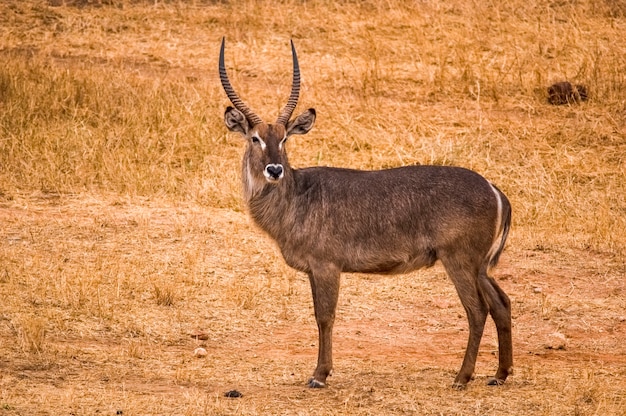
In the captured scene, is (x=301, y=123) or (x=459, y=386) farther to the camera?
(x=301, y=123)

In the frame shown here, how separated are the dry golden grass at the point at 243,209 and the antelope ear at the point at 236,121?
5.56 feet

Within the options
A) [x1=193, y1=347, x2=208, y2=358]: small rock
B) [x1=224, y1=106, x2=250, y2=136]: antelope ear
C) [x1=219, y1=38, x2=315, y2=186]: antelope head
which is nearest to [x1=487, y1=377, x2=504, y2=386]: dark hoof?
[x1=219, y1=38, x2=315, y2=186]: antelope head

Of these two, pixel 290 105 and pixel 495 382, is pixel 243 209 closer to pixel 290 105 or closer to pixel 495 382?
pixel 290 105

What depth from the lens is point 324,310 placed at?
25.2 ft

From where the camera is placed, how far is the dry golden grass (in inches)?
307

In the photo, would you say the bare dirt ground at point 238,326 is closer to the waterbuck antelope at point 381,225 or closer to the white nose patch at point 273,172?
the waterbuck antelope at point 381,225

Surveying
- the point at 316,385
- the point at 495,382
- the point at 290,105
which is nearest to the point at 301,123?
the point at 290,105

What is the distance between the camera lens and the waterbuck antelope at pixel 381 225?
768 centimetres

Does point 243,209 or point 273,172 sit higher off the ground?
→ point 273,172

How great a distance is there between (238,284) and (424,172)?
104 inches

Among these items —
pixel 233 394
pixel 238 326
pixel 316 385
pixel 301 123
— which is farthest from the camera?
pixel 238 326

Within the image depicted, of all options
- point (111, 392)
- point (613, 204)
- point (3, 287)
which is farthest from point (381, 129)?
point (111, 392)

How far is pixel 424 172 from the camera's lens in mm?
8047

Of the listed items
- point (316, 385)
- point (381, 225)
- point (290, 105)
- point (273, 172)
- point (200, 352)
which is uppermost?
point (290, 105)
